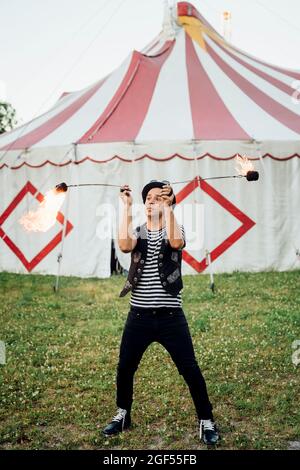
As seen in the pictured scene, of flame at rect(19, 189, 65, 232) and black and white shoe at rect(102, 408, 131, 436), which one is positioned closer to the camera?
black and white shoe at rect(102, 408, 131, 436)

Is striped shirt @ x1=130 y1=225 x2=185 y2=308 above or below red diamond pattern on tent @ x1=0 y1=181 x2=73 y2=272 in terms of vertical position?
below

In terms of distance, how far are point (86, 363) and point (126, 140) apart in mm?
4290

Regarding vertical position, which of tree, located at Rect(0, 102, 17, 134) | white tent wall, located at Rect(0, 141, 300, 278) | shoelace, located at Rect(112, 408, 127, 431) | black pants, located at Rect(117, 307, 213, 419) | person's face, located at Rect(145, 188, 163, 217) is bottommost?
shoelace, located at Rect(112, 408, 127, 431)

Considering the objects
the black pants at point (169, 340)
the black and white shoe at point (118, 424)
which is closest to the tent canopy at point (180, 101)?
the black pants at point (169, 340)

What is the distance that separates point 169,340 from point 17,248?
627 cm

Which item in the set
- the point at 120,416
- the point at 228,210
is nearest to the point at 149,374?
the point at 120,416

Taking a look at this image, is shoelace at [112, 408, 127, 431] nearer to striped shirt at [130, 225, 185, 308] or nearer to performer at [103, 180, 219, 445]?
performer at [103, 180, 219, 445]

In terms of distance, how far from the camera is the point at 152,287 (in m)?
2.75

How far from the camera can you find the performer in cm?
271

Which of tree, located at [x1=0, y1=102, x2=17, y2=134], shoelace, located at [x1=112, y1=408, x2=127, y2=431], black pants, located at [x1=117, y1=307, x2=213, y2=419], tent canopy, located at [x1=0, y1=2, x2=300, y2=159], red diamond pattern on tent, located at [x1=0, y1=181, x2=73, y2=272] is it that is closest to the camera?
black pants, located at [x1=117, y1=307, x2=213, y2=419]

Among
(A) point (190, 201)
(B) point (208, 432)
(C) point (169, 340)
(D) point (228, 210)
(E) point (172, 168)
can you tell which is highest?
(E) point (172, 168)

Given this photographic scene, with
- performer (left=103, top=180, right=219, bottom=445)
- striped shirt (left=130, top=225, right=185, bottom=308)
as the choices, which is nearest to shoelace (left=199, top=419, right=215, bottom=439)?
performer (left=103, top=180, right=219, bottom=445)

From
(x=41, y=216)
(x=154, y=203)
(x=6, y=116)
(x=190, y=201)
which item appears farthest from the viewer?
(x=6, y=116)

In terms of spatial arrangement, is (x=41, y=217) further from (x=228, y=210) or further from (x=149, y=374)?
(x=228, y=210)
